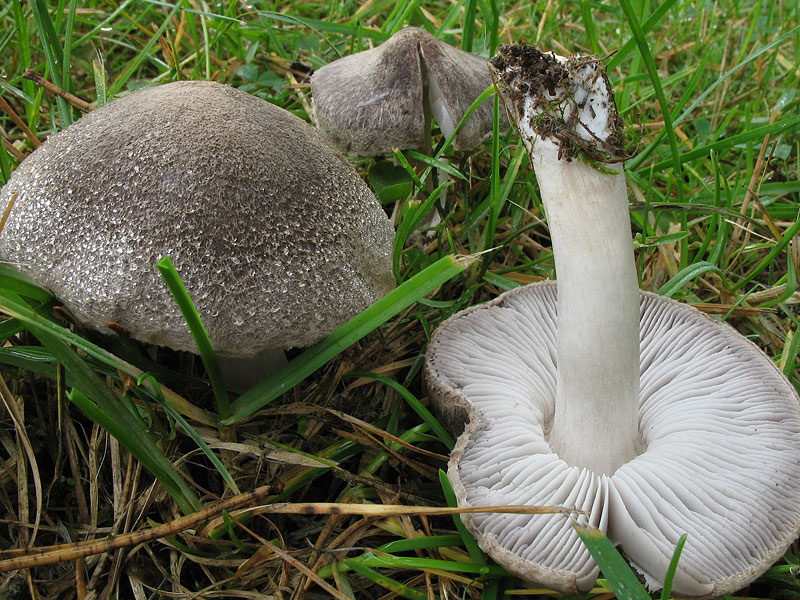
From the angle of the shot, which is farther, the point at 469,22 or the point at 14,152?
the point at 469,22

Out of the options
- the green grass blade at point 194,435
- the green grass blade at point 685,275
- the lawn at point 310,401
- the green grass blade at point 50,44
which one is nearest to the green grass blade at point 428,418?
the lawn at point 310,401

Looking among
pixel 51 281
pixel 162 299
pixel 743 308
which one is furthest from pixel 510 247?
pixel 51 281

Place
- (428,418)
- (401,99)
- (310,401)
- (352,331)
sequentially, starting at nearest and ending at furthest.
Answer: (352,331) → (428,418) → (310,401) → (401,99)

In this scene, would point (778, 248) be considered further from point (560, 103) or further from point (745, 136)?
point (560, 103)

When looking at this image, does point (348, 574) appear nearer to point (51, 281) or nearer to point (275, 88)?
point (51, 281)

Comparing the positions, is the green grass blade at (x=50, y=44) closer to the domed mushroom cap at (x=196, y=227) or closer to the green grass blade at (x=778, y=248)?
the domed mushroom cap at (x=196, y=227)

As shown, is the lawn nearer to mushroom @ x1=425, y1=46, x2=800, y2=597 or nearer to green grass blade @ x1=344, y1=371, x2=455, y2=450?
green grass blade @ x1=344, y1=371, x2=455, y2=450

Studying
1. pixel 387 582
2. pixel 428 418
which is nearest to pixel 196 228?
pixel 428 418

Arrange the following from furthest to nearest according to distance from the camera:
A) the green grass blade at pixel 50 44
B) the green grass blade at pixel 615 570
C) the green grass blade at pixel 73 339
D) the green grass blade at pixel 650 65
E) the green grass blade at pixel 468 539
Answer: the green grass blade at pixel 50 44 < the green grass blade at pixel 650 65 < the green grass blade at pixel 468 539 < the green grass blade at pixel 73 339 < the green grass blade at pixel 615 570

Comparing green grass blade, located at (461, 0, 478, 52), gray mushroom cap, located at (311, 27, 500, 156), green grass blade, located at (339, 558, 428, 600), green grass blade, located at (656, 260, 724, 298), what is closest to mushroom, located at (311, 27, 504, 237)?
gray mushroom cap, located at (311, 27, 500, 156)
